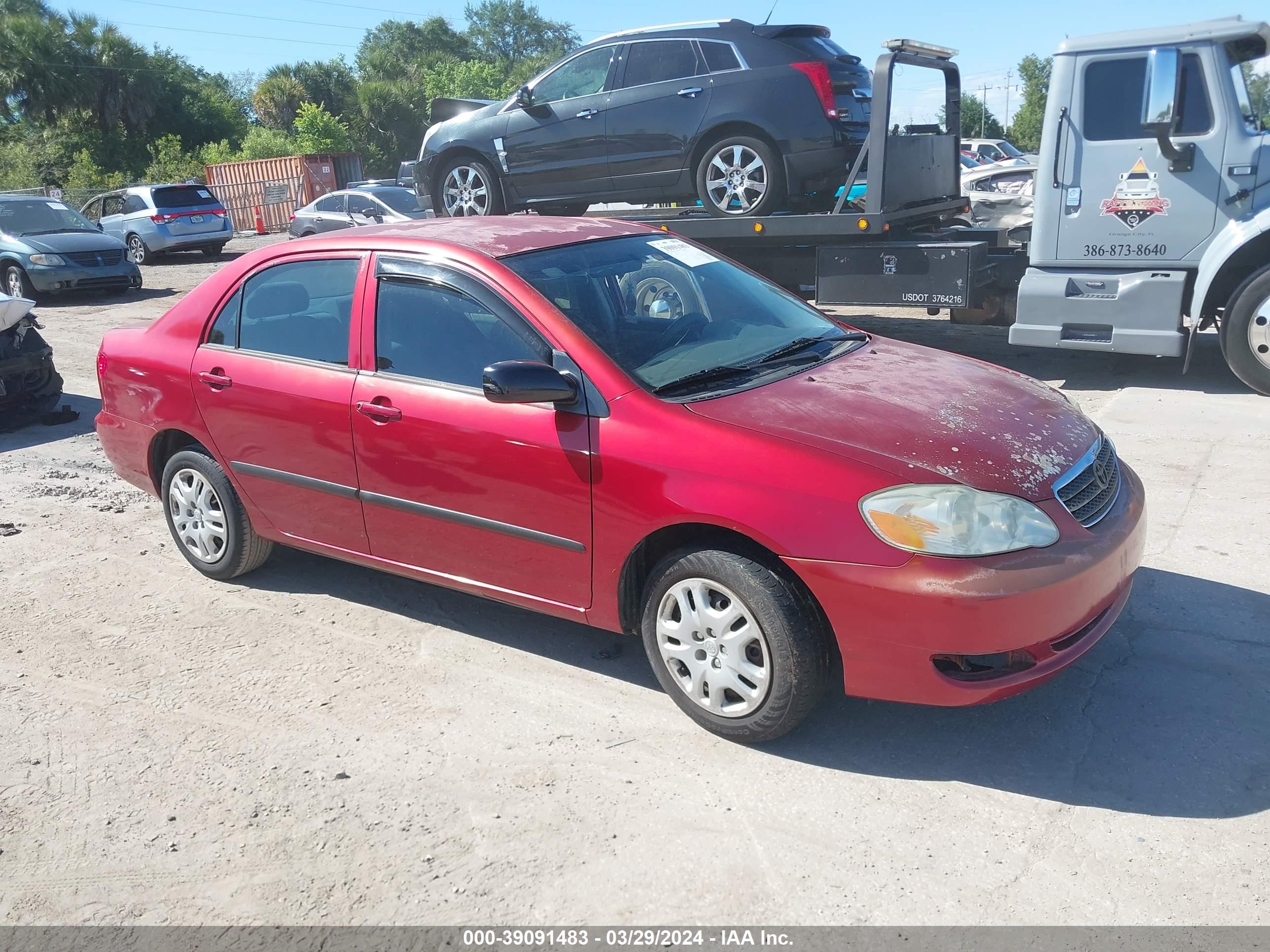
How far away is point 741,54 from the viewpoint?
8.78 m

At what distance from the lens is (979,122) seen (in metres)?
75.8

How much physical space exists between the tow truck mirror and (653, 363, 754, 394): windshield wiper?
5.09m

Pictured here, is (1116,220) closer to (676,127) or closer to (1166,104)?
(1166,104)

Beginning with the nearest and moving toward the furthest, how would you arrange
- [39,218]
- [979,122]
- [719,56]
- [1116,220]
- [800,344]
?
[800,344]
[1116,220]
[719,56]
[39,218]
[979,122]

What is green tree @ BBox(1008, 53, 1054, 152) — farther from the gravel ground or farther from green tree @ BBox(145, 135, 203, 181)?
the gravel ground

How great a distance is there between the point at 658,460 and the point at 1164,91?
5813 mm

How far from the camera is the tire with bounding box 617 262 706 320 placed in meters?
4.20

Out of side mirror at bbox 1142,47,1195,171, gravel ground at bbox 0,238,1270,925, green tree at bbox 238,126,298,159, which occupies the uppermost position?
green tree at bbox 238,126,298,159

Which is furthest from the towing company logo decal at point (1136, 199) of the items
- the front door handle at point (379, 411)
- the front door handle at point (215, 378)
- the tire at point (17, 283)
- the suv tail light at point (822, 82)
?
the tire at point (17, 283)

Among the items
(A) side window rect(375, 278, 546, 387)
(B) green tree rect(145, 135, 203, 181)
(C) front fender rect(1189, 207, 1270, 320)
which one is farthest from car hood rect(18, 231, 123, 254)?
(B) green tree rect(145, 135, 203, 181)

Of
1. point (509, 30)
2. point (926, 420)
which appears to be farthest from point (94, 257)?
point (509, 30)

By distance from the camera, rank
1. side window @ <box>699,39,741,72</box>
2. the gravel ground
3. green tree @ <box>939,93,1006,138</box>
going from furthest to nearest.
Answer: green tree @ <box>939,93,1006,138</box> → side window @ <box>699,39,741,72</box> → the gravel ground

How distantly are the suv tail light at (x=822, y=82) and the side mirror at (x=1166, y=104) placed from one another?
89.7 inches

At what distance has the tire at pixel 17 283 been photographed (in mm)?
15992
